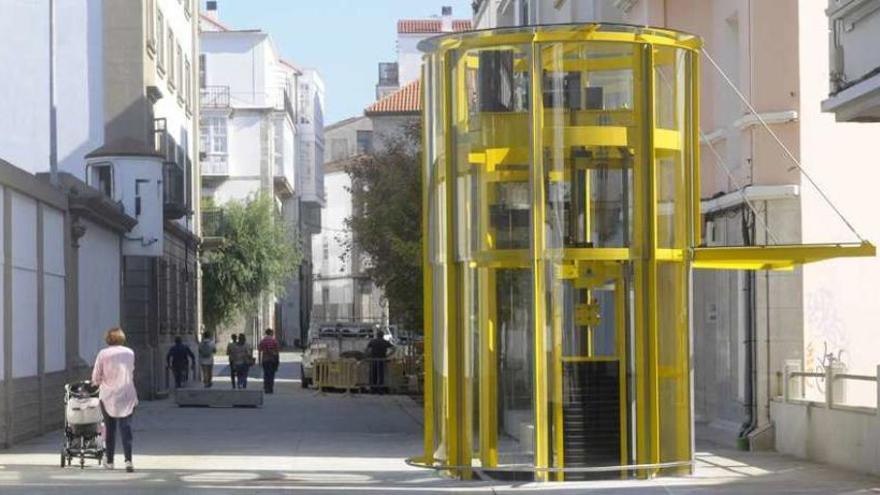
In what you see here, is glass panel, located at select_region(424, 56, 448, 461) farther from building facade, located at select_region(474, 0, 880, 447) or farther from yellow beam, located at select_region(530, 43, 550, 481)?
building facade, located at select_region(474, 0, 880, 447)

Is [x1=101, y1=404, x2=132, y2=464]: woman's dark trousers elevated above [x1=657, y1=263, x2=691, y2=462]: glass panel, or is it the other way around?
[x1=657, y1=263, x2=691, y2=462]: glass panel

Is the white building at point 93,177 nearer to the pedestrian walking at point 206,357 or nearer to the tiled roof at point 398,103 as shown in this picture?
the pedestrian walking at point 206,357

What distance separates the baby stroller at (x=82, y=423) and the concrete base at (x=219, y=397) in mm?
17316

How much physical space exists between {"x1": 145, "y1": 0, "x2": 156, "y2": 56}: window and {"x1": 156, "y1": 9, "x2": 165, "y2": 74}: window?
3.71 feet

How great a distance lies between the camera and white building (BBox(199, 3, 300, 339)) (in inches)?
3543

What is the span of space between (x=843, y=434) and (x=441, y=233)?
495 centimetres

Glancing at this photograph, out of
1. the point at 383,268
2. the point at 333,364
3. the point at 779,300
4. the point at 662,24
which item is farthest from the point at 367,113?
the point at 779,300

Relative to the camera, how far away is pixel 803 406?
21219 mm

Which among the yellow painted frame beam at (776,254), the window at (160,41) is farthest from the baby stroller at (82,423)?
the window at (160,41)

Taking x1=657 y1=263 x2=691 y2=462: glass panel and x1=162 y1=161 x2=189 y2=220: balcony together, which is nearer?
x1=657 y1=263 x2=691 y2=462: glass panel

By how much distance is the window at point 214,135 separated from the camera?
8969 cm

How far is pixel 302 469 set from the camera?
20.6 m

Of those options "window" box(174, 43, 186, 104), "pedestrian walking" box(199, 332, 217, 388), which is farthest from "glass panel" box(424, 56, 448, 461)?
"window" box(174, 43, 186, 104)

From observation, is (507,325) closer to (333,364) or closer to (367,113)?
(333,364)
